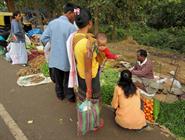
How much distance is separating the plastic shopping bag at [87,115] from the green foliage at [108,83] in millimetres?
1269

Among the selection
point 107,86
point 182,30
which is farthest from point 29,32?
point 182,30

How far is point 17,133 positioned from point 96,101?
128cm

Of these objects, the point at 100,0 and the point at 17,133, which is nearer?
the point at 17,133

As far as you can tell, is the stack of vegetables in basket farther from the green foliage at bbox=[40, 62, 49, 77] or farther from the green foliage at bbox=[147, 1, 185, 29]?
the green foliage at bbox=[147, 1, 185, 29]

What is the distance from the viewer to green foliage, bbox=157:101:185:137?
4938 millimetres

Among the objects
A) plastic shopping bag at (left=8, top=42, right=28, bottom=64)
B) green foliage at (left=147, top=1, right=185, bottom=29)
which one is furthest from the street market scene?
green foliage at (left=147, top=1, right=185, bottom=29)

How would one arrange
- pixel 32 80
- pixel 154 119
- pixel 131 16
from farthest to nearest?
pixel 131 16 < pixel 32 80 < pixel 154 119

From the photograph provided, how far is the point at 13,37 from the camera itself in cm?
881

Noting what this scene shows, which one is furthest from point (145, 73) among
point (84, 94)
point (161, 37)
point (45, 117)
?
point (161, 37)

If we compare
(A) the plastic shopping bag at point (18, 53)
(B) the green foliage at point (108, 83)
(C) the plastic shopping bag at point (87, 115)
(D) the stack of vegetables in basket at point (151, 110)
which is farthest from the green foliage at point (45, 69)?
(C) the plastic shopping bag at point (87, 115)

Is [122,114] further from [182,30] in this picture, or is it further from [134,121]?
[182,30]

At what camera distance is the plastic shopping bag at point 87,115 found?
14.5 feet

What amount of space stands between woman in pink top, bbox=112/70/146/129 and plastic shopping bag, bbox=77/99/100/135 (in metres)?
0.40

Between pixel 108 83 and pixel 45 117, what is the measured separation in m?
1.55
